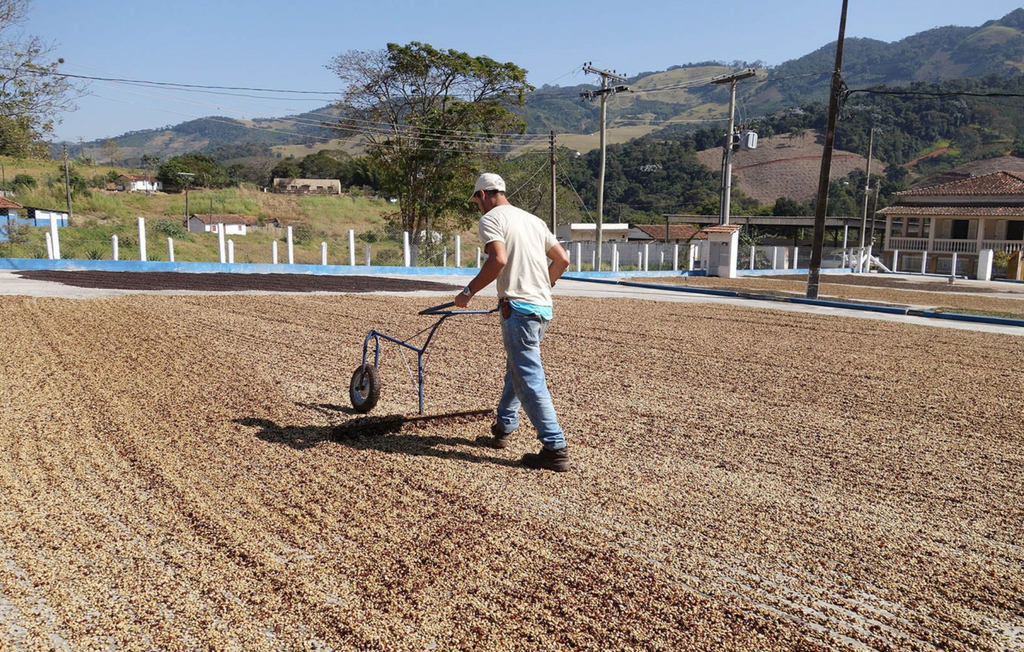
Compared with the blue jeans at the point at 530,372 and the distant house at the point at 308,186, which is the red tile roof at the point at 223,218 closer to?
the distant house at the point at 308,186

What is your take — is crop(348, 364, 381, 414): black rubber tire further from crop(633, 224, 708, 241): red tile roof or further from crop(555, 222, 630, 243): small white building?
crop(555, 222, 630, 243): small white building

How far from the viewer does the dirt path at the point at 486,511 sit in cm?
295

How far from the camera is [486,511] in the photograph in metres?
4.07

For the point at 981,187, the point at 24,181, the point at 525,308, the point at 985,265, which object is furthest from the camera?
the point at 24,181

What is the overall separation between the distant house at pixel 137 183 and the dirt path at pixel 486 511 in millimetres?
68111

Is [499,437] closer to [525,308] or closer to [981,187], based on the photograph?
→ [525,308]

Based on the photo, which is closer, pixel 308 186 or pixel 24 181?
pixel 24 181

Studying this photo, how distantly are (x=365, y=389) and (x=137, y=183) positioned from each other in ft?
252

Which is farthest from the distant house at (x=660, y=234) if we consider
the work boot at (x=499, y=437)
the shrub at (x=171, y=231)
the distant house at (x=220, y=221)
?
the work boot at (x=499, y=437)

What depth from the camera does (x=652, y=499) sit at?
4352 millimetres

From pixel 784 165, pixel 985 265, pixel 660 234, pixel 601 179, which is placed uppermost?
pixel 784 165

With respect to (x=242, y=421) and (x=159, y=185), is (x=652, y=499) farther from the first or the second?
(x=159, y=185)

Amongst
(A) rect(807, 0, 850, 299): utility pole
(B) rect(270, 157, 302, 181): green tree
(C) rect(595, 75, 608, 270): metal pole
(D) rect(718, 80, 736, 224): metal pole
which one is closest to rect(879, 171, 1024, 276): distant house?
(D) rect(718, 80, 736, 224): metal pole

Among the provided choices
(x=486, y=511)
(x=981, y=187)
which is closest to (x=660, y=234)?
(x=981, y=187)
